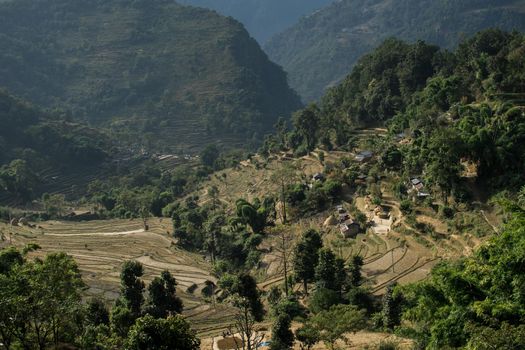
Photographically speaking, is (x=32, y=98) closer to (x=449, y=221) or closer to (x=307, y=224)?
(x=307, y=224)

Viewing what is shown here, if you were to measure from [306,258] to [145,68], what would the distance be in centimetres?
13181

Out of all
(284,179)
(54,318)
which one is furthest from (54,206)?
(54,318)

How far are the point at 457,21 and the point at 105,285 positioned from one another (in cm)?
18654

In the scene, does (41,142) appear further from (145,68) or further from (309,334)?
(309,334)

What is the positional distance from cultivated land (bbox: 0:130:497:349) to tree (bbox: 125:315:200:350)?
388 inches

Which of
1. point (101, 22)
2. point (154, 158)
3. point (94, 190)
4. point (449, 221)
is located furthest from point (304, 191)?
point (101, 22)

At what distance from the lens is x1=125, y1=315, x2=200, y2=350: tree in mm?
15398

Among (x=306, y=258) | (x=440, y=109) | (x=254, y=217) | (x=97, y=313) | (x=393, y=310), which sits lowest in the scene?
(x=393, y=310)

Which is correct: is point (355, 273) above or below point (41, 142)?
below

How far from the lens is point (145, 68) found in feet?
500

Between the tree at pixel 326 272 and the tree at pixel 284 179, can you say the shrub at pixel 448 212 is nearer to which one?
the tree at pixel 326 272

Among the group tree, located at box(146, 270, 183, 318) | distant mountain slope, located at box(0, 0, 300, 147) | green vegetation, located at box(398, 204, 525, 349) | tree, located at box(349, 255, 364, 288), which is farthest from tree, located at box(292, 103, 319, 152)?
distant mountain slope, located at box(0, 0, 300, 147)

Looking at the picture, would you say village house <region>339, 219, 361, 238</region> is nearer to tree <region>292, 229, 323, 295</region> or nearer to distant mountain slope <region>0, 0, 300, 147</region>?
tree <region>292, 229, 323, 295</region>

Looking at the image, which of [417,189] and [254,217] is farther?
[254,217]
